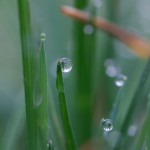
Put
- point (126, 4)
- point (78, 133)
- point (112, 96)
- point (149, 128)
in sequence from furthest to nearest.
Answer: point (126, 4)
point (112, 96)
point (78, 133)
point (149, 128)

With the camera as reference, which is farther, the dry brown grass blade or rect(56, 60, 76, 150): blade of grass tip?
the dry brown grass blade

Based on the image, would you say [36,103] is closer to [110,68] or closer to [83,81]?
[83,81]

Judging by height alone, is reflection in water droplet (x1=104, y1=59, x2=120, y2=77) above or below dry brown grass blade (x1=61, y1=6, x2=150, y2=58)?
below

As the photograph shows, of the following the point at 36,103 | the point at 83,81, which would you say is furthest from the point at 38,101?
the point at 83,81

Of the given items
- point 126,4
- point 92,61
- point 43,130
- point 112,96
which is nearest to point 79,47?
point 92,61

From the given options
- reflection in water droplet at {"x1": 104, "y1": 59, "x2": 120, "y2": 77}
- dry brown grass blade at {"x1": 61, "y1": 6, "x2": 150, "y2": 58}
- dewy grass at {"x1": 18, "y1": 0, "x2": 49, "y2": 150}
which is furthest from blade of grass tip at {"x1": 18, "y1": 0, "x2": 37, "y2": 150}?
reflection in water droplet at {"x1": 104, "y1": 59, "x2": 120, "y2": 77}

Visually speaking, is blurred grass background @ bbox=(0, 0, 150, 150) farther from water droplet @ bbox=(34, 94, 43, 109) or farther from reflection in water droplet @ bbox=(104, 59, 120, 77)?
water droplet @ bbox=(34, 94, 43, 109)

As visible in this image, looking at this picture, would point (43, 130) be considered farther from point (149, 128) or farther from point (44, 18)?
point (44, 18)
